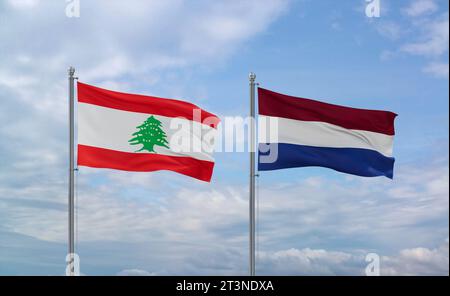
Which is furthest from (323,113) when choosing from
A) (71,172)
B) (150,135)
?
(71,172)

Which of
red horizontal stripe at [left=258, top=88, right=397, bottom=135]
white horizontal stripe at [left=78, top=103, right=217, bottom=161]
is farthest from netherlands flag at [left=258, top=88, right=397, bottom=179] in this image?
white horizontal stripe at [left=78, top=103, right=217, bottom=161]

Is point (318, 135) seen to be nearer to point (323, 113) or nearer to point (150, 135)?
point (323, 113)

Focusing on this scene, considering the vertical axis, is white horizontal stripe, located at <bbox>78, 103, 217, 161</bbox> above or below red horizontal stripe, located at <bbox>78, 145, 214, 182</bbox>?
above

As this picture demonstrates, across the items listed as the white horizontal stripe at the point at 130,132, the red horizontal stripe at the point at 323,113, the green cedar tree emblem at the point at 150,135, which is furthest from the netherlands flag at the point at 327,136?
the green cedar tree emblem at the point at 150,135

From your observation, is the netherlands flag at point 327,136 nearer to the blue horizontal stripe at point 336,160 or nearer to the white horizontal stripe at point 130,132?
the blue horizontal stripe at point 336,160

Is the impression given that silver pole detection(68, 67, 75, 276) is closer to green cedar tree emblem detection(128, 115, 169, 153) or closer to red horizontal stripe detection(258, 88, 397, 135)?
green cedar tree emblem detection(128, 115, 169, 153)
